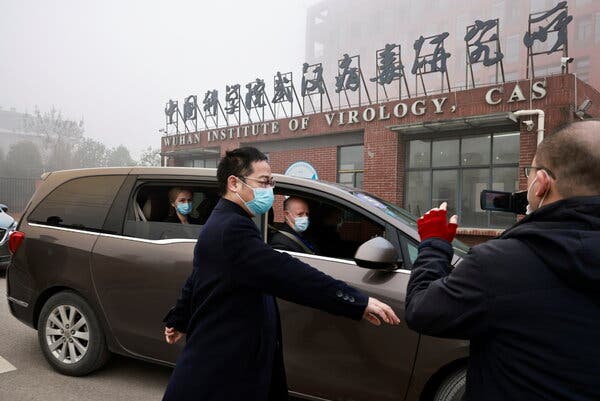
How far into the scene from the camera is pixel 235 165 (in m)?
2.16

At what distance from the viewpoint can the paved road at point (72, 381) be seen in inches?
132

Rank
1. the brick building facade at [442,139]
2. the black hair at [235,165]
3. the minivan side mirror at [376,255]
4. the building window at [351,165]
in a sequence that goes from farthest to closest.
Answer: the building window at [351,165]
the brick building facade at [442,139]
the minivan side mirror at [376,255]
the black hair at [235,165]

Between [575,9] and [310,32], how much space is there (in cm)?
3796

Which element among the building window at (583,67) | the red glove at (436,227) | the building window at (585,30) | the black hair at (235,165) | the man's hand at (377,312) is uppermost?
the building window at (585,30)

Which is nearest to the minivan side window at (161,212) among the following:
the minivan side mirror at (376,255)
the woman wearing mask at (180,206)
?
the woman wearing mask at (180,206)

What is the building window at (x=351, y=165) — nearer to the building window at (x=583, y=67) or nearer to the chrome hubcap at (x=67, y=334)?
the chrome hubcap at (x=67, y=334)

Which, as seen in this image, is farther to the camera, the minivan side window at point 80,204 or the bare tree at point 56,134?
the bare tree at point 56,134

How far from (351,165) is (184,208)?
35.9 ft

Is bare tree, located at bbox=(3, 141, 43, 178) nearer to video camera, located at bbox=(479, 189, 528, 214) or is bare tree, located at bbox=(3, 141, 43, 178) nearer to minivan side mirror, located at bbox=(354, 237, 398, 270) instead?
minivan side mirror, located at bbox=(354, 237, 398, 270)

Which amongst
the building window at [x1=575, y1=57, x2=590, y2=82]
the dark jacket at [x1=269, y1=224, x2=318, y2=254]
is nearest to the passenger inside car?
the dark jacket at [x1=269, y1=224, x2=318, y2=254]

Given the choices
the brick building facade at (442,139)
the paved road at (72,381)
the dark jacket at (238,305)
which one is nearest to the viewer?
the dark jacket at (238,305)

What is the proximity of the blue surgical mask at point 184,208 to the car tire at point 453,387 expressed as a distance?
2.20 m

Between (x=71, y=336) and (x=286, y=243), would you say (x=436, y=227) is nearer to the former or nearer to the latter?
(x=286, y=243)

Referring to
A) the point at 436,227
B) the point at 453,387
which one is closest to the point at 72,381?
the point at 453,387
